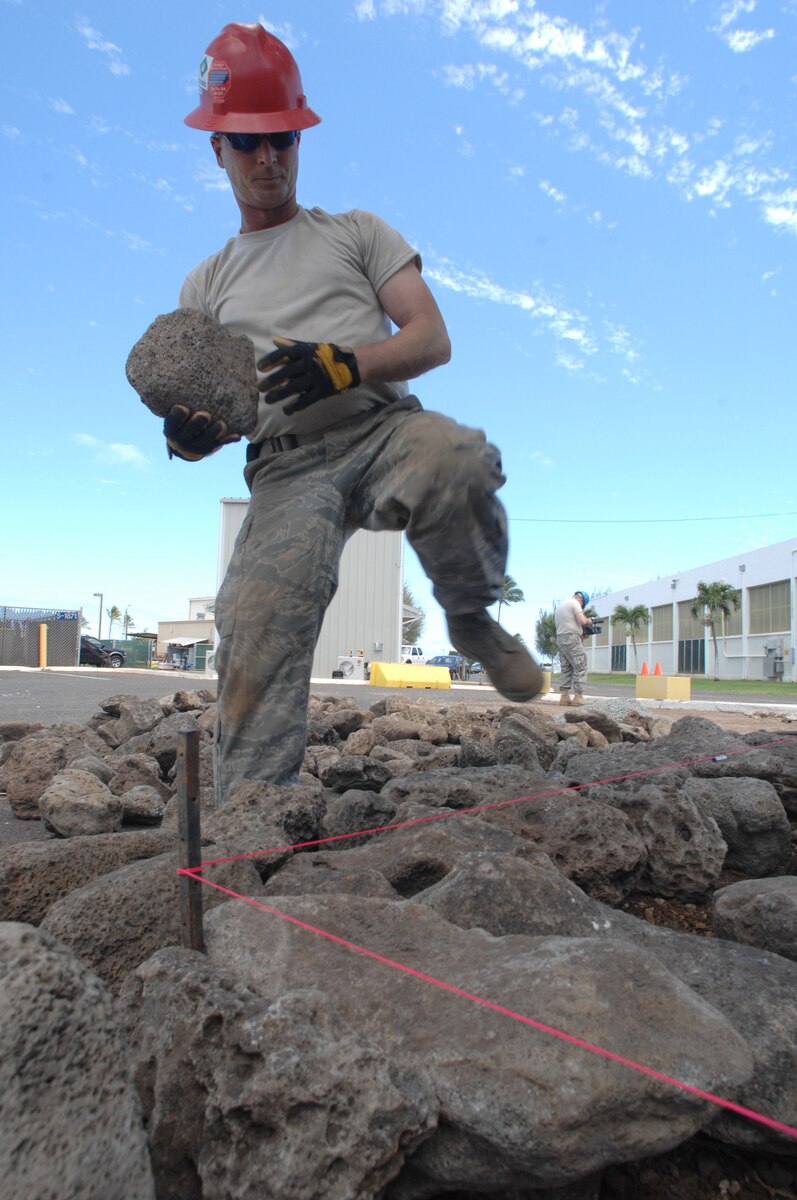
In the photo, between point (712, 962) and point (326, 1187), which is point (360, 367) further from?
point (326, 1187)

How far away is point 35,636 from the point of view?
94.9ft

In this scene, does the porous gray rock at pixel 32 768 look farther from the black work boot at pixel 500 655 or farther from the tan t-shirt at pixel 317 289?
the black work boot at pixel 500 655

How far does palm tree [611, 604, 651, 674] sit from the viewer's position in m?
68.2

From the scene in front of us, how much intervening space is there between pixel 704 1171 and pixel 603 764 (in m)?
1.84

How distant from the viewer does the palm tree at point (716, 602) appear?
2200 inches

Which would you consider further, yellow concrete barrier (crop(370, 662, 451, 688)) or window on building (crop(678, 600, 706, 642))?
window on building (crop(678, 600, 706, 642))

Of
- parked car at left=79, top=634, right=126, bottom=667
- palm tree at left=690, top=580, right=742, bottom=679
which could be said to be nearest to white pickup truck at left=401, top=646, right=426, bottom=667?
parked car at left=79, top=634, right=126, bottom=667

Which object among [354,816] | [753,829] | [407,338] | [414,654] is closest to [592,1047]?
[354,816]

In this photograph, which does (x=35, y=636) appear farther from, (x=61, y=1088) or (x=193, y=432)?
(x=61, y=1088)

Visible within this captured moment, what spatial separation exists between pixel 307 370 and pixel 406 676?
574 inches

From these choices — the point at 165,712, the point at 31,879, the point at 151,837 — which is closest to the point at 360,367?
the point at 151,837

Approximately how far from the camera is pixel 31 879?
1.72 m

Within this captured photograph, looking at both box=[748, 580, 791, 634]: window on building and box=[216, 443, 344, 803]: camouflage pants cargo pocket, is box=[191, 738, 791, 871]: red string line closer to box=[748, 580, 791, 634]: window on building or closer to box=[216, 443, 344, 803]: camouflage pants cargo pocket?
box=[216, 443, 344, 803]: camouflage pants cargo pocket

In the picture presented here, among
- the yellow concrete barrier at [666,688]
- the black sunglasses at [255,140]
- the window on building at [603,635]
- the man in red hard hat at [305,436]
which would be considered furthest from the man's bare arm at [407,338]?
the window on building at [603,635]
